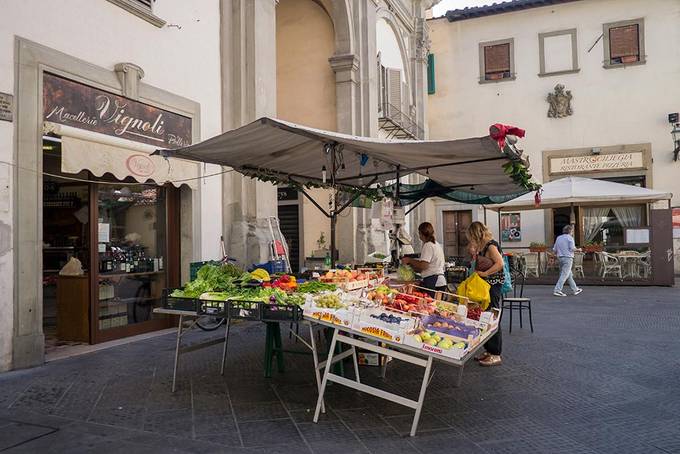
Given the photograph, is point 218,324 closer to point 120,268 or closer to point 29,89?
point 120,268

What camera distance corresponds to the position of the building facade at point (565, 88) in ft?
62.8

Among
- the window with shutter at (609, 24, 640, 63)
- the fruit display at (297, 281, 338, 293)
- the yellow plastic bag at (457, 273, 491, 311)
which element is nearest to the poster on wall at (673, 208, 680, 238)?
the window with shutter at (609, 24, 640, 63)

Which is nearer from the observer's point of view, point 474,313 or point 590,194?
point 474,313

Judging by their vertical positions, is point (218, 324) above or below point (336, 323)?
below

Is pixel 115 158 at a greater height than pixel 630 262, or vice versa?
pixel 115 158

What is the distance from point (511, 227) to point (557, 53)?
21.4 ft

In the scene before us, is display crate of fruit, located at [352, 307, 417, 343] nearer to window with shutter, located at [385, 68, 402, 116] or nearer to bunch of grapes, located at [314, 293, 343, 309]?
bunch of grapes, located at [314, 293, 343, 309]

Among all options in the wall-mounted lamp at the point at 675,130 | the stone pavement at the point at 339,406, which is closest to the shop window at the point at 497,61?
the wall-mounted lamp at the point at 675,130

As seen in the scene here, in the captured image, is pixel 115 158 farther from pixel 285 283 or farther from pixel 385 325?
pixel 385 325

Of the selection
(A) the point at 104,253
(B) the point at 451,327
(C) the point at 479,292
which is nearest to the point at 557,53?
(C) the point at 479,292

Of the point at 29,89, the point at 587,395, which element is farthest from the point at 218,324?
the point at 587,395

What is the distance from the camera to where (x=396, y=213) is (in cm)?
867

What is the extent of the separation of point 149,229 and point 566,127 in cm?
1676

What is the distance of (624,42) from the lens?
19547mm
